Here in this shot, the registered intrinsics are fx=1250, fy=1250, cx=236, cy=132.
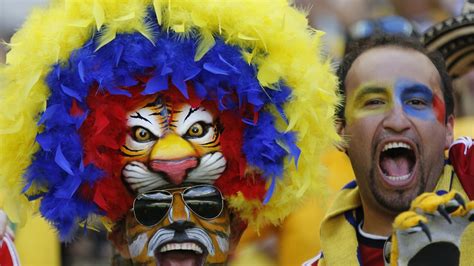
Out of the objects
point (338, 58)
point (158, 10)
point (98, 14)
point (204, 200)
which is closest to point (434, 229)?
point (204, 200)

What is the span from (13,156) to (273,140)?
2.65ft

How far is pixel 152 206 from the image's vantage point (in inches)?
151

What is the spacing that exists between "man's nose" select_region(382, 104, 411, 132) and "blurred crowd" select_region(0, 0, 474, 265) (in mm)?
1339

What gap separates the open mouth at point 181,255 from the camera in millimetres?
3820

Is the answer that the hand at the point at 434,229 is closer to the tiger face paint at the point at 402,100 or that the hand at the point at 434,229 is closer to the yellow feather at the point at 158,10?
the tiger face paint at the point at 402,100

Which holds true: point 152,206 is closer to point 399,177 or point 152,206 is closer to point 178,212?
point 178,212

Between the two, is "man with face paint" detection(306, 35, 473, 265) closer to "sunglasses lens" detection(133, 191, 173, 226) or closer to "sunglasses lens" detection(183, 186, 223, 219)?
"sunglasses lens" detection(183, 186, 223, 219)

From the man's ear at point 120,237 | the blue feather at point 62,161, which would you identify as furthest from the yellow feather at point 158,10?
the man's ear at point 120,237

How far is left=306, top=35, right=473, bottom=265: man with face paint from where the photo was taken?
4.09 m

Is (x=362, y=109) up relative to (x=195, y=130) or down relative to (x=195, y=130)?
up

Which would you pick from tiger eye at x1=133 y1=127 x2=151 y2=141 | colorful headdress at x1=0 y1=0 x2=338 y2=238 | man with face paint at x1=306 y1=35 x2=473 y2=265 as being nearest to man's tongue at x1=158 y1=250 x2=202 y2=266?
colorful headdress at x1=0 y1=0 x2=338 y2=238

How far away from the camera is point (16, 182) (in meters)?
3.91

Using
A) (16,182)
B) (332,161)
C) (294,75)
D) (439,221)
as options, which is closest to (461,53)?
(332,161)

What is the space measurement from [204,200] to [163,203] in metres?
0.13
